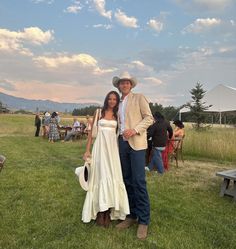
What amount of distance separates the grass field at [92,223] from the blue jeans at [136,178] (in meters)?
0.27

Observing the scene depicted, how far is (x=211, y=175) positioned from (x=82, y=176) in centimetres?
504

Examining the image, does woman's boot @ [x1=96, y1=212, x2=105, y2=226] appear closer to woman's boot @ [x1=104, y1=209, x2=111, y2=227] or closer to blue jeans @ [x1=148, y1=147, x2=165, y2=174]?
woman's boot @ [x1=104, y1=209, x2=111, y2=227]

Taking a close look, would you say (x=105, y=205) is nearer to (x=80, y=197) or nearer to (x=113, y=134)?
(x=113, y=134)

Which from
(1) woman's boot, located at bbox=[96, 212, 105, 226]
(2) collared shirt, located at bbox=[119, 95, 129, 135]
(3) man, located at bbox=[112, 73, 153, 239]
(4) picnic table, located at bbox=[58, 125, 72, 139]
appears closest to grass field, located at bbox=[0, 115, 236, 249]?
(1) woman's boot, located at bbox=[96, 212, 105, 226]

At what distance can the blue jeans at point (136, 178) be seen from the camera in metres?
3.91

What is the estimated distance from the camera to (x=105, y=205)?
3965 mm

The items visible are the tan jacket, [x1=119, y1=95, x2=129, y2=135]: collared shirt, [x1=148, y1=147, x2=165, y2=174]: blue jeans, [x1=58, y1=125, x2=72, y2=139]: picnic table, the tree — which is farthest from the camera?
the tree

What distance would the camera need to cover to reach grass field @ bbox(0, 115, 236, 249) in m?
3.76

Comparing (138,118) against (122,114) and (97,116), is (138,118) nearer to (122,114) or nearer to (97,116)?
(122,114)

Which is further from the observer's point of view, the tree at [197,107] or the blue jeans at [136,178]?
the tree at [197,107]

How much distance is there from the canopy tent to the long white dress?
21907 mm

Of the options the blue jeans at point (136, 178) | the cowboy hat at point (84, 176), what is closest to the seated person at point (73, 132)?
the cowboy hat at point (84, 176)

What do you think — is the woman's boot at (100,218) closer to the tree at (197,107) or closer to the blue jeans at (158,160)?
the blue jeans at (158,160)

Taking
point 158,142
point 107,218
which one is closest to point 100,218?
point 107,218
